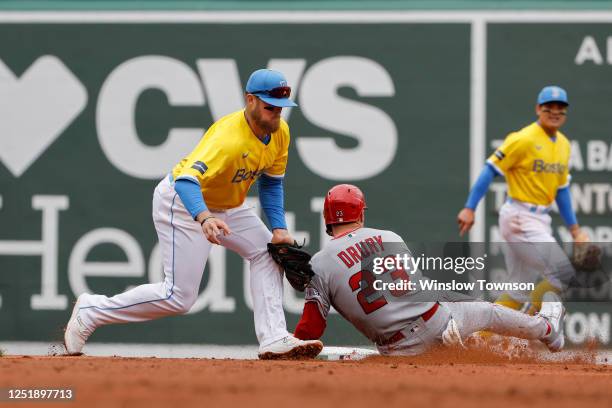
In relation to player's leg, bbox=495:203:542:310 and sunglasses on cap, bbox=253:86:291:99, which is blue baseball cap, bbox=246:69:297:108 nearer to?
sunglasses on cap, bbox=253:86:291:99

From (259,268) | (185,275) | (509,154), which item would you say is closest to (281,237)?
(259,268)

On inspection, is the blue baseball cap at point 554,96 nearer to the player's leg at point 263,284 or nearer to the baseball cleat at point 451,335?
the baseball cleat at point 451,335

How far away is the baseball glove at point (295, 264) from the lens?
255 inches

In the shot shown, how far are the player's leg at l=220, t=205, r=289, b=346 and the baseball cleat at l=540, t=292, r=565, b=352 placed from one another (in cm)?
188

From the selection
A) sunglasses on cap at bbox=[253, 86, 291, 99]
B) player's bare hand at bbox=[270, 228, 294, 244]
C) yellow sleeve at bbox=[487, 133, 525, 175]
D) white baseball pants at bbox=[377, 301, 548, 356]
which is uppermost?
sunglasses on cap at bbox=[253, 86, 291, 99]

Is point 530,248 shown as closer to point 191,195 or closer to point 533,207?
point 533,207

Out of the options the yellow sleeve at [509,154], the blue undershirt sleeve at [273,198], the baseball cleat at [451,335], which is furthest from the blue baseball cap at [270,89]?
the yellow sleeve at [509,154]

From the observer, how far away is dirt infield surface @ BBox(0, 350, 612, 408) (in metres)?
4.55

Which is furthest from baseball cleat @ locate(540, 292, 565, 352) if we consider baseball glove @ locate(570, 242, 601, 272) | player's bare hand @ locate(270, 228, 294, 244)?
player's bare hand @ locate(270, 228, 294, 244)

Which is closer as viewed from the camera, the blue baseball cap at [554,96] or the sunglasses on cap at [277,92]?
the sunglasses on cap at [277,92]

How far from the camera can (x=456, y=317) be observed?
6598 millimetres

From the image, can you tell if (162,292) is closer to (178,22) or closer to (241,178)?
(241,178)

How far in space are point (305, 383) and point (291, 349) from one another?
1.41 meters

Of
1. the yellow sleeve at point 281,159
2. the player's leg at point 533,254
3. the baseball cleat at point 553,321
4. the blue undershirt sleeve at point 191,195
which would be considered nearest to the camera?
the blue undershirt sleeve at point 191,195
